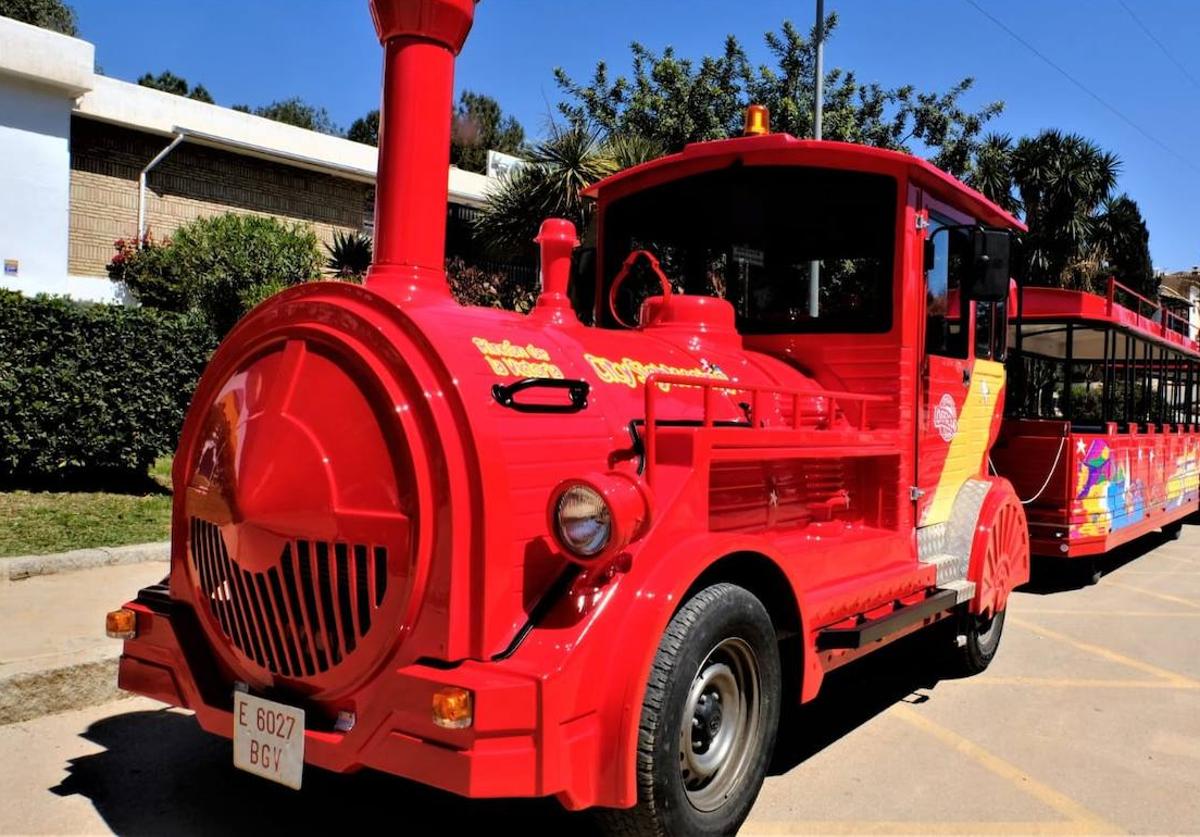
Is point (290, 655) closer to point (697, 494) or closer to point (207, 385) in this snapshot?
point (207, 385)

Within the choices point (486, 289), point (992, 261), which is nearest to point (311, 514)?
point (992, 261)

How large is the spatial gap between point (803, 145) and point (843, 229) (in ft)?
1.51

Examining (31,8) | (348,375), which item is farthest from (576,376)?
(31,8)

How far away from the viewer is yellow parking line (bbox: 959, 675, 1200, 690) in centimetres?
539

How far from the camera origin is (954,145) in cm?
1795

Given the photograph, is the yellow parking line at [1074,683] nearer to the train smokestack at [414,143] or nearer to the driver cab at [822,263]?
the driver cab at [822,263]

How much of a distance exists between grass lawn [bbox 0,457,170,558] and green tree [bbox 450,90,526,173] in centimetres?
2596

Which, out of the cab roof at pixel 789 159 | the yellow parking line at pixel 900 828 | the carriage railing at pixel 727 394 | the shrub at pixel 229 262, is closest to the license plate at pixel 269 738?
the carriage railing at pixel 727 394

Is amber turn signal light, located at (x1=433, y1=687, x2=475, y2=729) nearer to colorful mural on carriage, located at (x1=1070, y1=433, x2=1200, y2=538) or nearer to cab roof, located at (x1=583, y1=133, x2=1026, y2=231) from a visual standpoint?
cab roof, located at (x1=583, y1=133, x2=1026, y2=231)

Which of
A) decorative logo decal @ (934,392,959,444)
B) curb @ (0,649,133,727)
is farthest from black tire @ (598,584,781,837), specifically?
curb @ (0,649,133,727)

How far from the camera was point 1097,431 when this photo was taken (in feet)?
27.5

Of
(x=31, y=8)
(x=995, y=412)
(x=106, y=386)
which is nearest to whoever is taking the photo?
(x=995, y=412)

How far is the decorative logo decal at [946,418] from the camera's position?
488 centimetres

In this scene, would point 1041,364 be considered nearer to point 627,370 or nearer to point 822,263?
point 822,263
